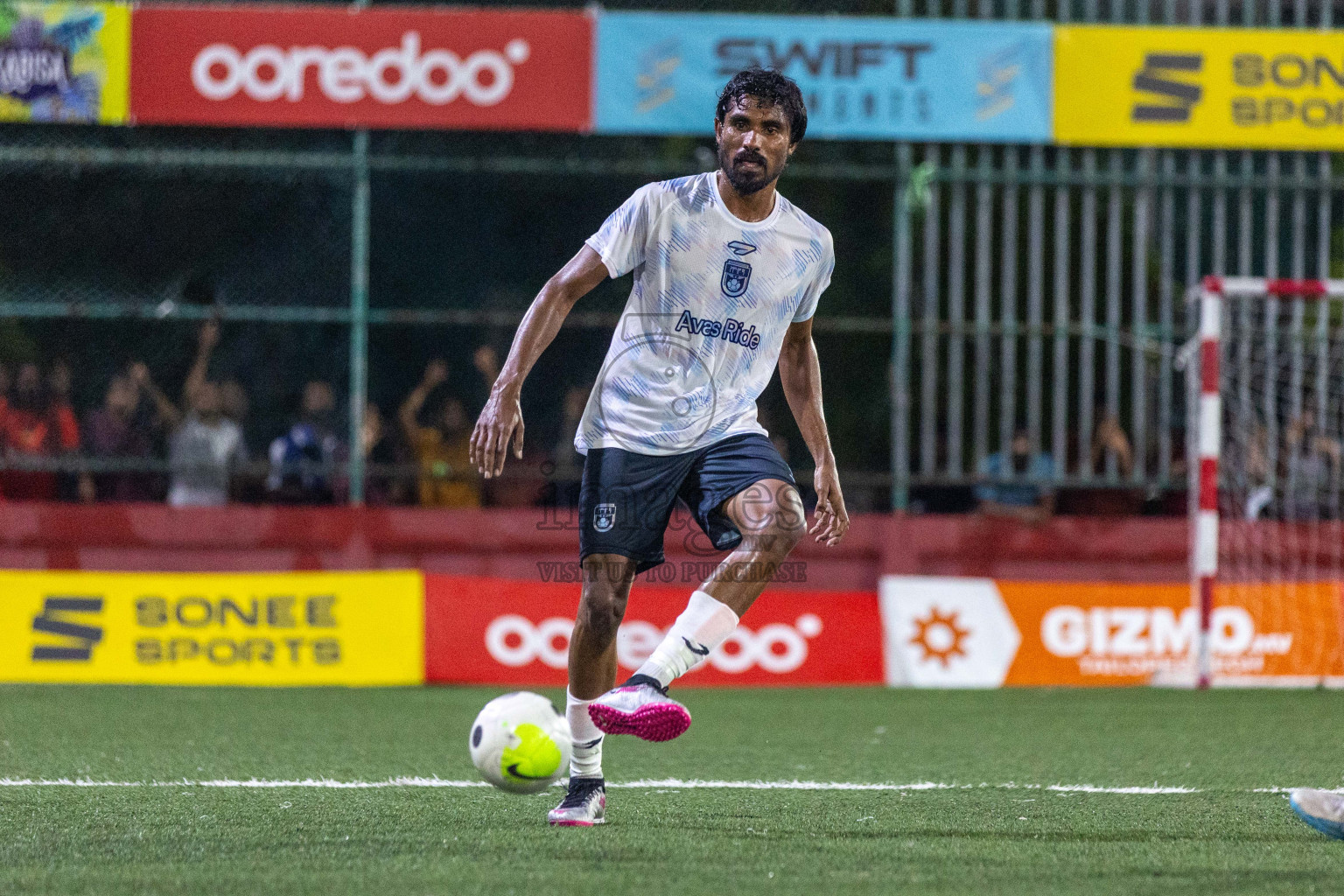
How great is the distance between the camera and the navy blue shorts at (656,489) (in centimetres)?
540

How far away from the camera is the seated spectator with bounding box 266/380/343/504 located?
13.1 metres

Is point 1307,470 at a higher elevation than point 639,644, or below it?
higher

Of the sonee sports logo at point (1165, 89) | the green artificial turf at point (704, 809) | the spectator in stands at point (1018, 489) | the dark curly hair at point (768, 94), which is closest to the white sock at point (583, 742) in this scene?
the green artificial turf at point (704, 809)

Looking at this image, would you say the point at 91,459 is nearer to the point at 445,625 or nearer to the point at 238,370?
the point at 238,370

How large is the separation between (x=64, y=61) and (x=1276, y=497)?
9723 millimetres

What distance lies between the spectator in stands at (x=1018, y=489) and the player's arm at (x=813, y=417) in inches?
299

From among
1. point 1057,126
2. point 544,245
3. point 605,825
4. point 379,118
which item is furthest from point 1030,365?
point 605,825

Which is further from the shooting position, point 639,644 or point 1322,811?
point 639,644

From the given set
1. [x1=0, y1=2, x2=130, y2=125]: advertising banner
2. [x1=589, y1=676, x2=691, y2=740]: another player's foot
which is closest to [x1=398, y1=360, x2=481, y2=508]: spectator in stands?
[x1=0, y1=2, x2=130, y2=125]: advertising banner

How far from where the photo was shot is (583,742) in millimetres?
5520

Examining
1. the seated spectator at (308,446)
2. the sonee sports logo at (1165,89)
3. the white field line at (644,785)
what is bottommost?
the white field line at (644,785)

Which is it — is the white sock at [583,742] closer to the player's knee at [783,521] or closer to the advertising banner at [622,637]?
the player's knee at [783,521]

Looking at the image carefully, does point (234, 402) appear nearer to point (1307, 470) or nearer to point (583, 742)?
point (1307, 470)

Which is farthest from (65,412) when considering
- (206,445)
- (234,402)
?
(234,402)
